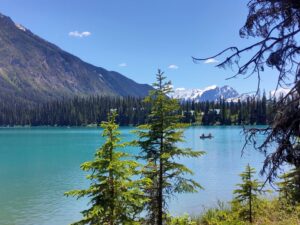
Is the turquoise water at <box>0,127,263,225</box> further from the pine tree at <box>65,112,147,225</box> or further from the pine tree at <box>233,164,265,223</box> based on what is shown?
the pine tree at <box>233,164,265,223</box>

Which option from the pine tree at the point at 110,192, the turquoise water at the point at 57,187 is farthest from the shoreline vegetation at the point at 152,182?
the turquoise water at the point at 57,187

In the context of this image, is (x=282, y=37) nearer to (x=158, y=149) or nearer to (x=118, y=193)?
(x=118, y=193)

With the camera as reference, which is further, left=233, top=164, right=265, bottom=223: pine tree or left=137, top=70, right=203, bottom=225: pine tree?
left=233, top=164, right=265, bottom=223: pine tree

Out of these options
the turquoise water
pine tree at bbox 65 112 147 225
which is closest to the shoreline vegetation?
pine tree at bbox 65 112 147 225

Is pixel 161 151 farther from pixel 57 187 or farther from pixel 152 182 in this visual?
pixel 57 187

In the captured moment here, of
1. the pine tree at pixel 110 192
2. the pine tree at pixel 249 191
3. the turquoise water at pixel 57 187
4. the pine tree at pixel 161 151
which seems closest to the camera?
the pine tree at pixel 110 192

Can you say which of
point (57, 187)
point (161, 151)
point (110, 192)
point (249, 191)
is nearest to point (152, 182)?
point (161, 151)

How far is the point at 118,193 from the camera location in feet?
35.4

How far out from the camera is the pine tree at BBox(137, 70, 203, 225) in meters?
13.8

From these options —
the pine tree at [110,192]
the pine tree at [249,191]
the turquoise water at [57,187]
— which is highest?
the pine tree at [110,192]

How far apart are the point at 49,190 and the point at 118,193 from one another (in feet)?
105

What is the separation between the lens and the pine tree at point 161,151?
13.8 meters

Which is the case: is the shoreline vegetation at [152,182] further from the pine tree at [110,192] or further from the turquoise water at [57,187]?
the turquoise water at [57,187]

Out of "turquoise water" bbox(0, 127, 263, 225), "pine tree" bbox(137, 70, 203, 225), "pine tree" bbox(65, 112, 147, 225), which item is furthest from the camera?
"turquoise water" bbox(0, 127, 263, 225)
